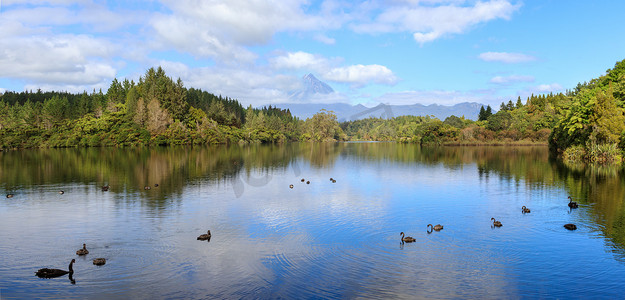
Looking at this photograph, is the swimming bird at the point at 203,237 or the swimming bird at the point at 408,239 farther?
the swimming bird at the point at 203,237

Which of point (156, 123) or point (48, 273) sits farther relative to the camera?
point (156, 123)

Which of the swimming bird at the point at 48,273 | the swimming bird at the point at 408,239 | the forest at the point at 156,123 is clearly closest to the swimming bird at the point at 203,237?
the swimming bird at the point at 48,273

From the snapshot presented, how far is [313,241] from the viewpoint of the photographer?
1912cm

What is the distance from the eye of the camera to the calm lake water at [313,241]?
13727 mm

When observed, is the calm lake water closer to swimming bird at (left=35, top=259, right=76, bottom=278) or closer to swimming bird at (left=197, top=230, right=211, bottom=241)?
swimming bird at (left=35, top=259, right=76, bottom=278)

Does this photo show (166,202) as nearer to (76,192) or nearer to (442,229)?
(76,192)

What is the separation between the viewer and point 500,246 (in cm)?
1838

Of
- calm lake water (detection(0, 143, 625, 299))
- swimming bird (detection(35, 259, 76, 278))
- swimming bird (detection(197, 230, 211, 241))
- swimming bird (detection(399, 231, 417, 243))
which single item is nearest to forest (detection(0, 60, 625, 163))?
calm lake water (detection(0, 143, 625, 299))

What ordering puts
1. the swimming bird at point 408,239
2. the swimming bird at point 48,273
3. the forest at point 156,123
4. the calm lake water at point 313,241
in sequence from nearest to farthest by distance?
the calm lake water at point 313,241 → the swimming bird at point 48,273 → the swimming bird at point 408,239 → the forest at point 156,123

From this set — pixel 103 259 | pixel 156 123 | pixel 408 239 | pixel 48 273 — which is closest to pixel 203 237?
pixel 103 259

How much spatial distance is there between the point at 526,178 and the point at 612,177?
8452mm

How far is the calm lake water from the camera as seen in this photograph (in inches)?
540

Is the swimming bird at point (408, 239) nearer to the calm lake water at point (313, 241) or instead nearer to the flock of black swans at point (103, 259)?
the flock of black swans at point (103, 259)

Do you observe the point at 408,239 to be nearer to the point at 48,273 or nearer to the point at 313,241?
the point at 313,241
